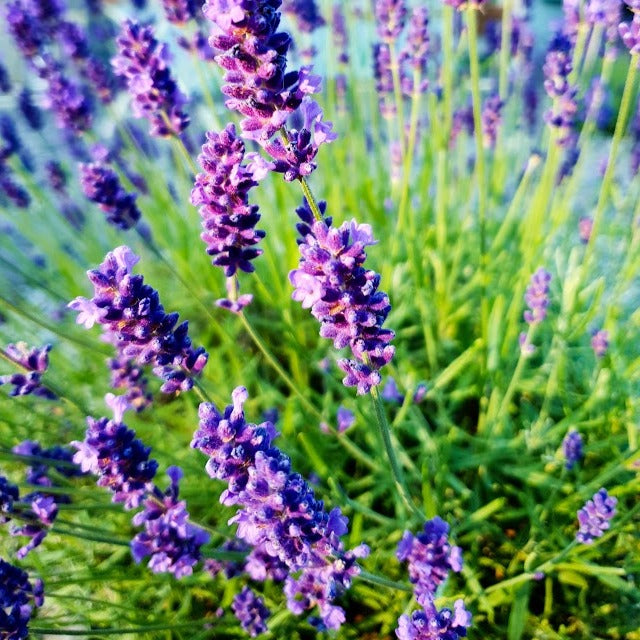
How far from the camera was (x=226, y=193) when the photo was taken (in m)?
1.25

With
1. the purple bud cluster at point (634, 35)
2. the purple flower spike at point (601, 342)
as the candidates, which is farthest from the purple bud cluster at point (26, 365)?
the purple flower spike at point (601, 342)

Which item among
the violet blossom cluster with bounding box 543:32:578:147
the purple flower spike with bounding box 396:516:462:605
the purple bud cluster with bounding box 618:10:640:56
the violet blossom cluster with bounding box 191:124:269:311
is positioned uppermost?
the violet blossom cluster with bounding box 543:32:578:147

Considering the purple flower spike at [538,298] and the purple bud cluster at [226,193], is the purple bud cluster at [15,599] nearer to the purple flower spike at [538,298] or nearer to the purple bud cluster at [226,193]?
the purple bud cluster at [226,193]

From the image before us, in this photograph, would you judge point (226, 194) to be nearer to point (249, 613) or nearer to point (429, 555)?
point (429, 555)

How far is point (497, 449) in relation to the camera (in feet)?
7.10

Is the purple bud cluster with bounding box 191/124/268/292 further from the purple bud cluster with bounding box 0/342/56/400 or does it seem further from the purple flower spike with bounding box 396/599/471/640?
the purple flower spike with bounding box 396/599/471/640

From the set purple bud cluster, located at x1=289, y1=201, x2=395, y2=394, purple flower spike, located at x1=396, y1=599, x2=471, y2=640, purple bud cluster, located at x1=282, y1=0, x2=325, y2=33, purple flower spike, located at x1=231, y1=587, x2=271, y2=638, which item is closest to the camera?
purple bud cluster, located at x1=289, y1=201, x2=395, y2=394

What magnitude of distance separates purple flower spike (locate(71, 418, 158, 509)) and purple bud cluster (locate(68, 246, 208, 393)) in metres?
0.19

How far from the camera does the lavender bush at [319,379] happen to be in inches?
46.3

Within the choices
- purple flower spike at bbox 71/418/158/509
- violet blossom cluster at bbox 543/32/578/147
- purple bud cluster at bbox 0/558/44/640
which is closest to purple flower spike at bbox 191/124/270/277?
purple flower spike at bbox 71/418/158/509

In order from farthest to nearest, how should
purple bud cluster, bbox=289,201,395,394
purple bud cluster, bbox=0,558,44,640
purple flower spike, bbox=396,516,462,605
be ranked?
purple flower spike, bbox=396,516,462,605 → purple bud cluster, bbox=0,558,44,640 → purple bud cluster, bbox=289,201,395,394

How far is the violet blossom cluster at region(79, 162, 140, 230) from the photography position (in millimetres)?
1937

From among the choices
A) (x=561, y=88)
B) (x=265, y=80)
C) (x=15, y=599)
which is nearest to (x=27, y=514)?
(x=15, y=599)

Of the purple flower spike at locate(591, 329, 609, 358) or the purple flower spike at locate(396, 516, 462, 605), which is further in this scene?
Result: the purple flower spike at locate(591, 329, 609, 358)
